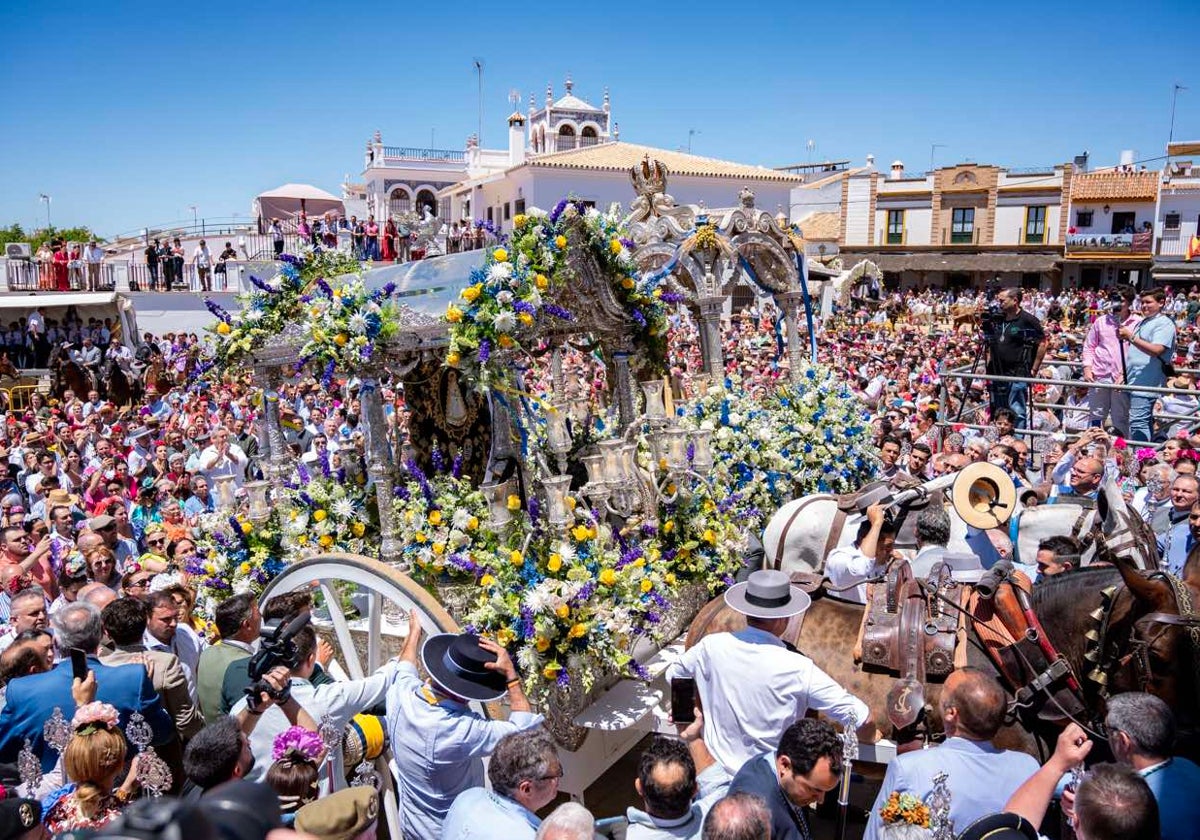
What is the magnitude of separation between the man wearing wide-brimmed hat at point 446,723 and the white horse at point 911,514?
2.93 m

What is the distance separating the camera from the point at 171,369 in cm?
1994

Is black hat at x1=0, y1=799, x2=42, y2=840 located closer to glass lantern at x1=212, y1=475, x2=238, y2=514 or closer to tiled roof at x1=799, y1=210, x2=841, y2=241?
glass lantern at x1=212, y1=475, x2=238, y2=514

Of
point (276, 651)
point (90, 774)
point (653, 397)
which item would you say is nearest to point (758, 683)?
point (276, 651)

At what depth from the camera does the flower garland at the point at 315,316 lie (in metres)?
5.67

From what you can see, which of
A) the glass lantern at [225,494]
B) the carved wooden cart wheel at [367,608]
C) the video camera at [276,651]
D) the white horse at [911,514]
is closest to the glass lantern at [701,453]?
the white horse at [911,514]

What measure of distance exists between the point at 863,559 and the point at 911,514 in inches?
68.9

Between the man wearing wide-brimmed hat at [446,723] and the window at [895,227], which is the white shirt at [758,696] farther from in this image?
the window at [895,227]

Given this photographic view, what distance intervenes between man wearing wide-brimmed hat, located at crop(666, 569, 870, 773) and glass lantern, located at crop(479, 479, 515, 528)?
184 cm

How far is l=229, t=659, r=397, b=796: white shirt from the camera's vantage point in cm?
389

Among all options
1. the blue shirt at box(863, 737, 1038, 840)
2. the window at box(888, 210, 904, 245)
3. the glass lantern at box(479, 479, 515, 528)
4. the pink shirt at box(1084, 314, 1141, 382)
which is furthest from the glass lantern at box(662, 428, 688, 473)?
the window at box(888, 210, 904, 245)

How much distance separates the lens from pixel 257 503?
668cm

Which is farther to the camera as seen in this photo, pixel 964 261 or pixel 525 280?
pixel 964 261

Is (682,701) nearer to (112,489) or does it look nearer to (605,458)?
(605,458)

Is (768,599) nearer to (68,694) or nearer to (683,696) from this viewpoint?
(683,696)
